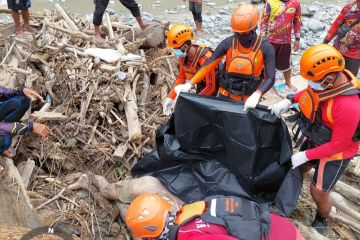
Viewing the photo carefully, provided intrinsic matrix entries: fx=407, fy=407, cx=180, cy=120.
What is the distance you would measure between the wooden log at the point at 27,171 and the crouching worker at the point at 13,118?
0.62 ft

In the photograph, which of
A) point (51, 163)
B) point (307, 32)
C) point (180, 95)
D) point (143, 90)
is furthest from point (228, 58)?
point (307, 32)

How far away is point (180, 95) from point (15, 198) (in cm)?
187

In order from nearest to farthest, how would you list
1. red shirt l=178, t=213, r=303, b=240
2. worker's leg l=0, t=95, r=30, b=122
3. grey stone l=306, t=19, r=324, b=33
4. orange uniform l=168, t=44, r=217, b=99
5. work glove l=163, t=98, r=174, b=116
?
red shirt l=178, t=213, r=303, b=240 → worker's leg l=0, t=95, r=30, b=122 → orange uniform l=168, t=44, r=217, b=99 → work glove l=163, t=98, r=174, b=116 → grey stone l=306, t=19, r=324, b=33

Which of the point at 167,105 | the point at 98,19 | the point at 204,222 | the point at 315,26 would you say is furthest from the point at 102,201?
the point at 315,26

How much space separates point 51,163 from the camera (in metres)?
4.56

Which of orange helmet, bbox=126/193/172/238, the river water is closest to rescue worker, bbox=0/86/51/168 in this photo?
orange helmet, bbox=126/193/172/238

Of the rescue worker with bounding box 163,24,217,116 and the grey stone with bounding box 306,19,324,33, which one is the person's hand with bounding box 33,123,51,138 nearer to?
the rescue worker with bounding box 163,24,217,116

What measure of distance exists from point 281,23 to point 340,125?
326cm

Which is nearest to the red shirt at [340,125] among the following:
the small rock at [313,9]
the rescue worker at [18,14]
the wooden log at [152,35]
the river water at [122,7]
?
the wooden log at [152,35]

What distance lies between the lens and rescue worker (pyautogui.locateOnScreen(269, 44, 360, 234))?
3.05 meters

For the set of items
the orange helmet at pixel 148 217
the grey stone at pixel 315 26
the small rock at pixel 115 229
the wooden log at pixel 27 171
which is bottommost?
the small rock at pixel 115 229

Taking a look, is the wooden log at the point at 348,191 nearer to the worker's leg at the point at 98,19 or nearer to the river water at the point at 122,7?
the worker's leg at the point at 98,19

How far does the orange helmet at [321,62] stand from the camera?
120 inches

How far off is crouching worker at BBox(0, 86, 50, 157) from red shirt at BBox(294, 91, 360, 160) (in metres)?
2.76
